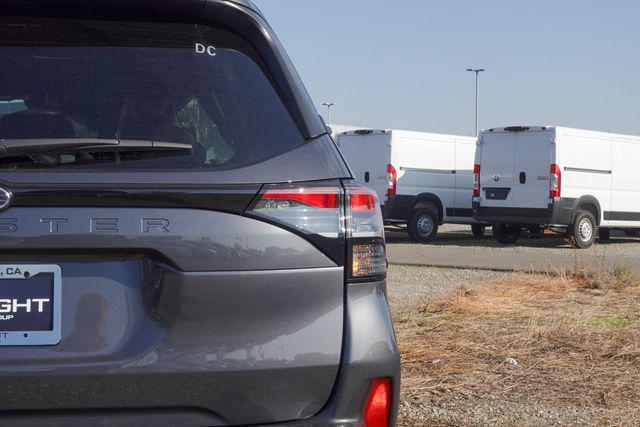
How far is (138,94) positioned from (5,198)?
1.46 ft

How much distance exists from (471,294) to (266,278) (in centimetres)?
645

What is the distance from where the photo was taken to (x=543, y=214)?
1761 centimetres

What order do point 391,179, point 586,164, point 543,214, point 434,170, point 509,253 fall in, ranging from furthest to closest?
point 434,170 → point 391,179 → point 586,164 → point 543,214 → point 509,253

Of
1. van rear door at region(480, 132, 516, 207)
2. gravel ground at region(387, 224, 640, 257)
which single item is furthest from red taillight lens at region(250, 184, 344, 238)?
van rear door at region(480, 132, 516, 207)

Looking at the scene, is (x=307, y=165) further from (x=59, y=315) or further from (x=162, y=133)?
(x=59, y=315)

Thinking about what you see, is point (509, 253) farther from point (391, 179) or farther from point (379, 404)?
point (379, 404)

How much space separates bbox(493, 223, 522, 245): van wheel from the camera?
63.3ft

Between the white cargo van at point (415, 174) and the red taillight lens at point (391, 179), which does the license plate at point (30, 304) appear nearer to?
the white cargo van at point (415, 174)

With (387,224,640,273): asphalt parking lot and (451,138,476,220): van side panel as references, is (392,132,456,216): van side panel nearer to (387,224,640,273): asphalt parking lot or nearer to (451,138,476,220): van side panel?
(451,138,476,220): van side panel

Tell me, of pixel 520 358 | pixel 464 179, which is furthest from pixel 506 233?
pixel 520 358

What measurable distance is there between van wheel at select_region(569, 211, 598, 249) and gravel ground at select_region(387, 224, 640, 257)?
0.24 m

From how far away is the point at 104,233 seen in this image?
223cm

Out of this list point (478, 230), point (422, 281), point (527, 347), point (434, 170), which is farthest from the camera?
point (478, 230)

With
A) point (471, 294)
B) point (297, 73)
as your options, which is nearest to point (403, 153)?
point (471, 294)
